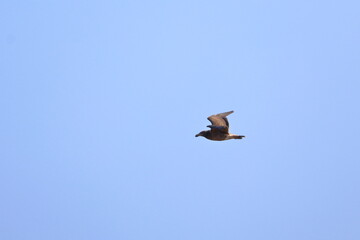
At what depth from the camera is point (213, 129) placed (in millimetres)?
56156

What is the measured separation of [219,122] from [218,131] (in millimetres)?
712

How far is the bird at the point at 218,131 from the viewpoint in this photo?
184 feet

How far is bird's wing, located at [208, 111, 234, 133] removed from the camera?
184ft

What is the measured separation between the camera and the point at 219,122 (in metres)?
56.7

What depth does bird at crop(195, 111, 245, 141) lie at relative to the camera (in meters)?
56.2

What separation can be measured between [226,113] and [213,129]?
1776 mm

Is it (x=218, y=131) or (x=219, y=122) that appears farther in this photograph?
(x=219, y=122)

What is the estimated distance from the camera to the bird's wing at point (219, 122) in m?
56.1

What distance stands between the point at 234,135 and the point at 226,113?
1.61m

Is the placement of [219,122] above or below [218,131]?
above

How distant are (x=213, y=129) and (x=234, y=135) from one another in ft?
4.82

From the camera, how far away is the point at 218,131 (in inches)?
2213

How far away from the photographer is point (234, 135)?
186ft
